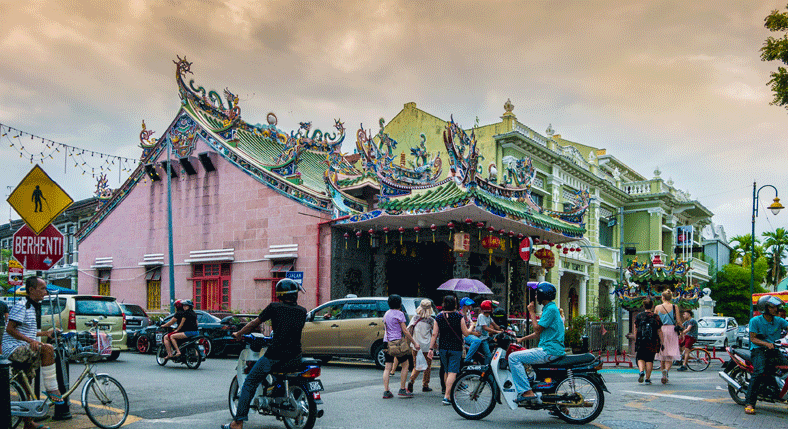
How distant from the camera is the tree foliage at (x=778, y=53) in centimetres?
1376

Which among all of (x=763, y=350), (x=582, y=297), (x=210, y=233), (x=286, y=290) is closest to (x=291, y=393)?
(x=286, y=290)

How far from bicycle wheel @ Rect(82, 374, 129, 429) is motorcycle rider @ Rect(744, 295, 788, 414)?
27.3 feet

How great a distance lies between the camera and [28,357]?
7.28m

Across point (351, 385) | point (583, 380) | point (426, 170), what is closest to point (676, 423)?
point (583, 380)

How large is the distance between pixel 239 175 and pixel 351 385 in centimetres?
1301

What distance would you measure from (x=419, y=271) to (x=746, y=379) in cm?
1526

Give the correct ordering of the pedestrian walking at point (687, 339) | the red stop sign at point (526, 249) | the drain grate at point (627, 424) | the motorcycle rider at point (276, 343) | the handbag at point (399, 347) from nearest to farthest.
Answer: the motorcycle rider at point (276, 343) → the drain grate at point (627, 424) → the handbag at point (399, 347) → the pedestrian walking at point (687, 339) → the red stop sign at point (526, 249)

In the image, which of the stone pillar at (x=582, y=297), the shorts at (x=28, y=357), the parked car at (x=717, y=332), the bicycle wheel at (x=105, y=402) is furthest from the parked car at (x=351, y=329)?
the parked car at (x=717, y=332)

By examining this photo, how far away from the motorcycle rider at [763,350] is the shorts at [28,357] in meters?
9.28

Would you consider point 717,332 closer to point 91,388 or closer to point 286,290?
point 286,290

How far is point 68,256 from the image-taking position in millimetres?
34219

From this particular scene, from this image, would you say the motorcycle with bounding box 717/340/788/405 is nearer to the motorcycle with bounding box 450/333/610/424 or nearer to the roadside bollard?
the motorcycle with bounding box 450/333/610/424

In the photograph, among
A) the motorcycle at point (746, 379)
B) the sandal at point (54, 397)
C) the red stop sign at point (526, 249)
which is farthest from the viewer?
the red stop sign at point (526, 249)

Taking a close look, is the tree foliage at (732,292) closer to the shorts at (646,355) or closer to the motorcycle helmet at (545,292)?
the shorts at (646,355)
